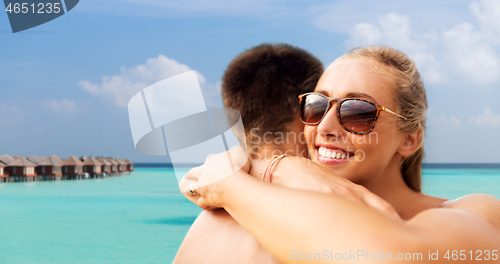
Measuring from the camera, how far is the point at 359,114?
2186mm

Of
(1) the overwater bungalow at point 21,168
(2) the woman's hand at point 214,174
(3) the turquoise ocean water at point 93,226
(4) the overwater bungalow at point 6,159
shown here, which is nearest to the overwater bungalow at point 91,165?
(3) the turquoise ocean water at point 93,226

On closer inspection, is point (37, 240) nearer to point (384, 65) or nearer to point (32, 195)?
point (32, 195)

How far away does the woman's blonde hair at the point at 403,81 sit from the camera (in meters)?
2.25

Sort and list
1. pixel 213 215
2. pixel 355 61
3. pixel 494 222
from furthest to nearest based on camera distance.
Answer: pixel 355 61 → pixel 213 215 → pixel 494 222

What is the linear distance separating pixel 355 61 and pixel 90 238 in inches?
1113

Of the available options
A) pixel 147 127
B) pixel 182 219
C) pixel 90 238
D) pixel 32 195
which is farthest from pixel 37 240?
pixel 147 127

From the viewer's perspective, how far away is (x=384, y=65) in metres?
2.26

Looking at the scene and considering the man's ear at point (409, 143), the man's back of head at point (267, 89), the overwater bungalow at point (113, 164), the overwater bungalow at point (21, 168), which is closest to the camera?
the man's back of head at point (267, 89)

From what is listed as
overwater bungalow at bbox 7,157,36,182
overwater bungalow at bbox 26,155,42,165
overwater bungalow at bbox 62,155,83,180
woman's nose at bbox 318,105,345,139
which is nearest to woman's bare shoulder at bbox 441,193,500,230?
woman's nose at bbox 318,105,345,139

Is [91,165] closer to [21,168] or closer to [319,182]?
[21,168]

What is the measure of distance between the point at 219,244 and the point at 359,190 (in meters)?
0.71

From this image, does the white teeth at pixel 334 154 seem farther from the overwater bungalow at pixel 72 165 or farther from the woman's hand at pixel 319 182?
the overwater bungalow at pixel 72 165

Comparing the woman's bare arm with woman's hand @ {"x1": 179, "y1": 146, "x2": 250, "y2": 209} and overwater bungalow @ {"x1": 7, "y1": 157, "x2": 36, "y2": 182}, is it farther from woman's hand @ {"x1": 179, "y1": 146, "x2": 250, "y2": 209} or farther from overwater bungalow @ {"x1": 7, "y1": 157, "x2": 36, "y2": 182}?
overwater bungalow @ {"x1": 7, "y1": 157, "x2": 36, "y2": 182}

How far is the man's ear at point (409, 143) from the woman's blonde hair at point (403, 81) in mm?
35
